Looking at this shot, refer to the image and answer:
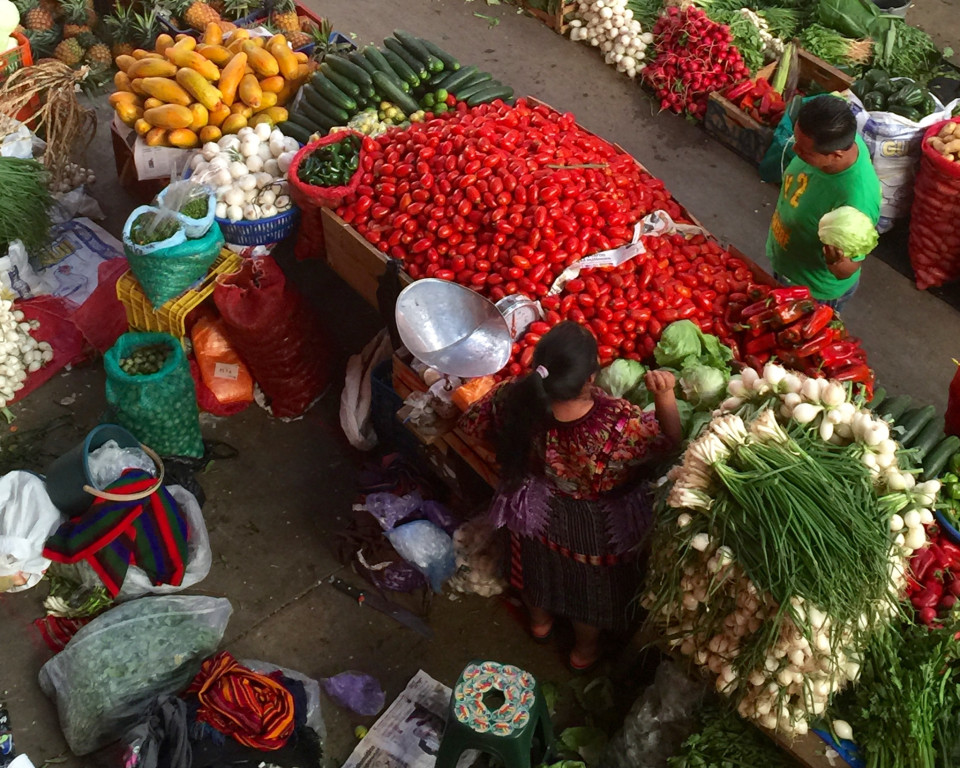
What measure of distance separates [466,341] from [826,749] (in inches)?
80.4

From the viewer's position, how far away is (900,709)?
3.00 m

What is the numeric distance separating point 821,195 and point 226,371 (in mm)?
3070

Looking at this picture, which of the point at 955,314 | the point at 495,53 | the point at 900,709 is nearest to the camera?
the point at 900,709

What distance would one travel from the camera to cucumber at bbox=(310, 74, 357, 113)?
5324 mm

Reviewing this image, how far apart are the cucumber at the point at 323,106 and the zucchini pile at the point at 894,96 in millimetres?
3140

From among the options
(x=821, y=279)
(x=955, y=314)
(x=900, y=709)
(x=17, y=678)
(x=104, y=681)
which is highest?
(x=821, y=279)

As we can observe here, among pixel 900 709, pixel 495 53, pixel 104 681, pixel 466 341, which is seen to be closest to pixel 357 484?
pixel 466 341

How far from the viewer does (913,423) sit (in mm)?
3592

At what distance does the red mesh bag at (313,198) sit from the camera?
187 inches

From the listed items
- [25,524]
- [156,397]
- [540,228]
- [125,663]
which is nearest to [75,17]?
[156,397]

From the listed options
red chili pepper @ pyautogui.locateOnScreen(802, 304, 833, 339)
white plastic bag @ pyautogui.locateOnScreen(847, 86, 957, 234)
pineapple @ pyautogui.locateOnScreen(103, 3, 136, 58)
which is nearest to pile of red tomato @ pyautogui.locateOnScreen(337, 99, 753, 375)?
red chili pepper @ pyautogui.locateOnScreen(802, 304, 833, 339)

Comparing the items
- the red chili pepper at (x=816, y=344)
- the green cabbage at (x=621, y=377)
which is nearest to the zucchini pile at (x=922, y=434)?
the red chili pepper at (x=816, y=344)

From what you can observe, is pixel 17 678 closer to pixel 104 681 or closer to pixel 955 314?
pixel 104 681

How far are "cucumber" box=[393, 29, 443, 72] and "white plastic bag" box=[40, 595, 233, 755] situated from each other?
3.22m
